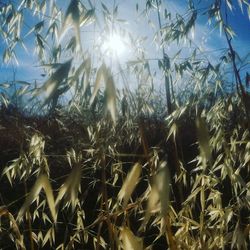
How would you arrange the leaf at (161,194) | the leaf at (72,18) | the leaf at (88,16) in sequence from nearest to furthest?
the leaf at (161,194), the leaf at (72,18), the leaf at (88,16)

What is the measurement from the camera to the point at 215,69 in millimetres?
1760

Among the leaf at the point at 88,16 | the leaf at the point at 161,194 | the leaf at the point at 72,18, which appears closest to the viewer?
the leaf at the point at 161,194

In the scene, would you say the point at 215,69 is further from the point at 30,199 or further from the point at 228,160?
the point at 30,199

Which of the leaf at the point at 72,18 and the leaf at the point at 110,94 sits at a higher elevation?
the leaf at the point at 72,18

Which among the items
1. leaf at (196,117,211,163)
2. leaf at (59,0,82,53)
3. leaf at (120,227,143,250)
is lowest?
leaf at (120,227,143,250)

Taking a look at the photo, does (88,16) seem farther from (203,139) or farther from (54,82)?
(203,139)

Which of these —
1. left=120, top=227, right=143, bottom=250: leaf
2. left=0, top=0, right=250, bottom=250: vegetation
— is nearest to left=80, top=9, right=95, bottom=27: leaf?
left=0, top=0, right=250, bottom=250: vegetation

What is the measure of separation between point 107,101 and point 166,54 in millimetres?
1586

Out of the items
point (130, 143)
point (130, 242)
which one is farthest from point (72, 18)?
point (130, 143)

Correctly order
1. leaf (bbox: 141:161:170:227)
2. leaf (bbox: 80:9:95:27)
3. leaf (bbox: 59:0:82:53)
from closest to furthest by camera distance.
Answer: leaf (bbox: 141:161:170:227)
leaf (bbox: 59:0:82:53)
leaf (bbox: 80:9:95:27)

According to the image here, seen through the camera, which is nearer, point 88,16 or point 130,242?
point 130,242

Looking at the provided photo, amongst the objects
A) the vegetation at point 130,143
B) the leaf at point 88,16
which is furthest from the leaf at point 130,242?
the leaf at point 88,16

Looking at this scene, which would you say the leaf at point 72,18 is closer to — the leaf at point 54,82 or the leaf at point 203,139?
the leaf at point 54,82

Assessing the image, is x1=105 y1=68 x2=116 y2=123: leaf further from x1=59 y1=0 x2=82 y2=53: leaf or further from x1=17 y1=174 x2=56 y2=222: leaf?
x1=17 y1=174 x2=56 y2=222: leaf
